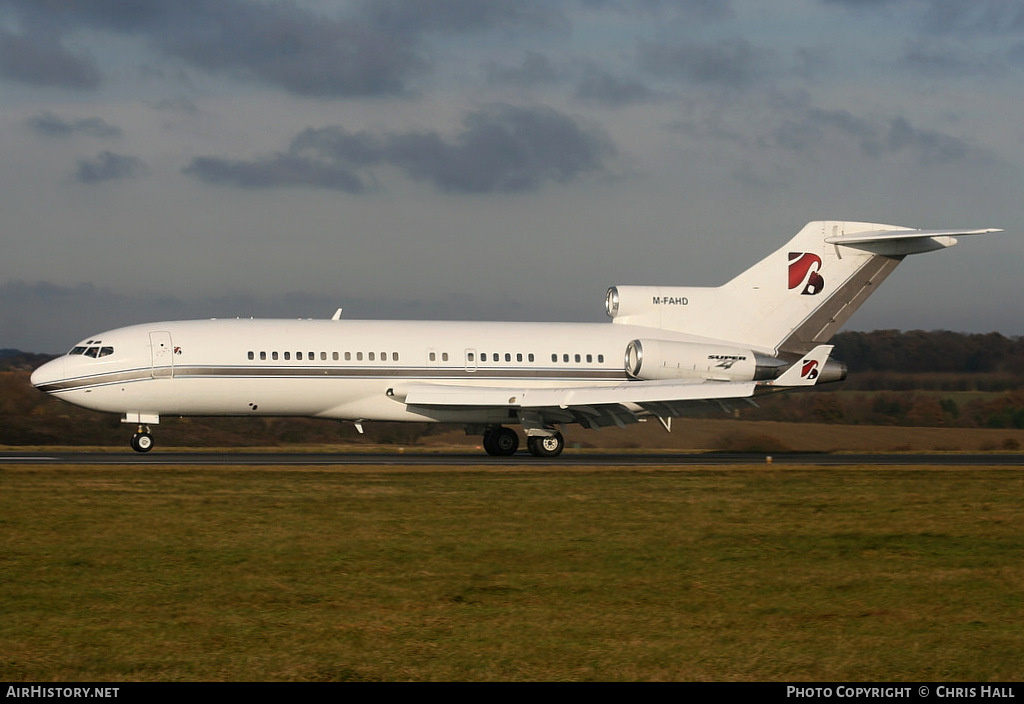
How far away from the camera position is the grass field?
9914mm

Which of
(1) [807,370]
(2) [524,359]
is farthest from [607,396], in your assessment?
(1) [807,370]

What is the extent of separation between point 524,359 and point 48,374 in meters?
14.6

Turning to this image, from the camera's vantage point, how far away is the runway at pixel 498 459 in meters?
30.8

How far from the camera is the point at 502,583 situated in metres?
13.3

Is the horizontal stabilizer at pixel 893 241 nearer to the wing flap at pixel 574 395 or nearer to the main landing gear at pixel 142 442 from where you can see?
the wing flap at pixel 574 395

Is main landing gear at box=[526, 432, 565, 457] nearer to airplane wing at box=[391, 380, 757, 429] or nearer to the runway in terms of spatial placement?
the runway

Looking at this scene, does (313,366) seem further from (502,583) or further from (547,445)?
(502,583)

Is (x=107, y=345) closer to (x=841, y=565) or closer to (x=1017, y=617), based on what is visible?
(x=841, y=565)

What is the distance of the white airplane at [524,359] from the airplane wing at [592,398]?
54 mm

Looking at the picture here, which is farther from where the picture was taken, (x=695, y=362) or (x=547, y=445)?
(x=695, y=362)

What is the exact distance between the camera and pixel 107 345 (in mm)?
34750
